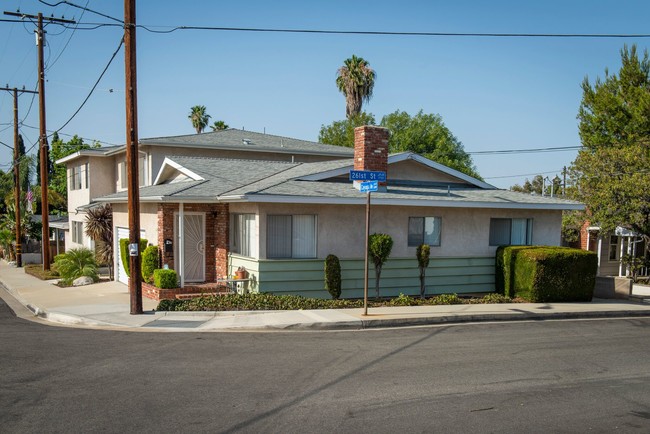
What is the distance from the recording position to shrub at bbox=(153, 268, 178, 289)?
16203 mm

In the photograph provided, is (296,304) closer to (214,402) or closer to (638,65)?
(214,402)

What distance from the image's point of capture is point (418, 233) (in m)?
17.7

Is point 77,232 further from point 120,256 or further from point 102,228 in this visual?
point 120,256

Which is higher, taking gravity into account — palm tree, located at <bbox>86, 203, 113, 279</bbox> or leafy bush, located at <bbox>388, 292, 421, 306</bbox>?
palm tree, located at <bbox>86, 203, 113, 279</bbox>

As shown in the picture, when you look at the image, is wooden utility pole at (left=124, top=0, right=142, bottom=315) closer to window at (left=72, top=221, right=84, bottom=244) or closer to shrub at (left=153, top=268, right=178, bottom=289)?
shrub at (left=153, top=268, right=178, bottom=289)

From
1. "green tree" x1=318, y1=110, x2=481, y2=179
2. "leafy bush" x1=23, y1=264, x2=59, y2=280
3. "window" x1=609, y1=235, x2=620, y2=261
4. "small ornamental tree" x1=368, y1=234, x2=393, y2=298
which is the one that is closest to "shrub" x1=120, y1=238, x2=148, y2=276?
"leafy bush" x1=23, y1=264, x2=59, y2=280

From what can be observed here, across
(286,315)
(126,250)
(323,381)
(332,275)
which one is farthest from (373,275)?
(323,381)

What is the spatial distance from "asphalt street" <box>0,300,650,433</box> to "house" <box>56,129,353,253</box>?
1396cm

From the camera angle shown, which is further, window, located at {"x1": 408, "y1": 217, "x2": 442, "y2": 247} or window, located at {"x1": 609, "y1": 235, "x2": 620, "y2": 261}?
window, located at {"x1": 609, "y1": 235, "x2": 620, "y2": 261}

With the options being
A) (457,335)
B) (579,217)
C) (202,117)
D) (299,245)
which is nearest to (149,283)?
(299,245)

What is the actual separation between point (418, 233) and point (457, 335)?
6.06m

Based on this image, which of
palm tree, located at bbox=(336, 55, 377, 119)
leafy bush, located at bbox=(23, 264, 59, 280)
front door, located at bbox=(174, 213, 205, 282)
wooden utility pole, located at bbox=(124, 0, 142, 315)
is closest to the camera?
wooden utility pole, located at bbox=(124, 0, 142, 315)

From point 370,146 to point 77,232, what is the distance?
2120 cm

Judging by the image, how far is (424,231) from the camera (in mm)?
17797
